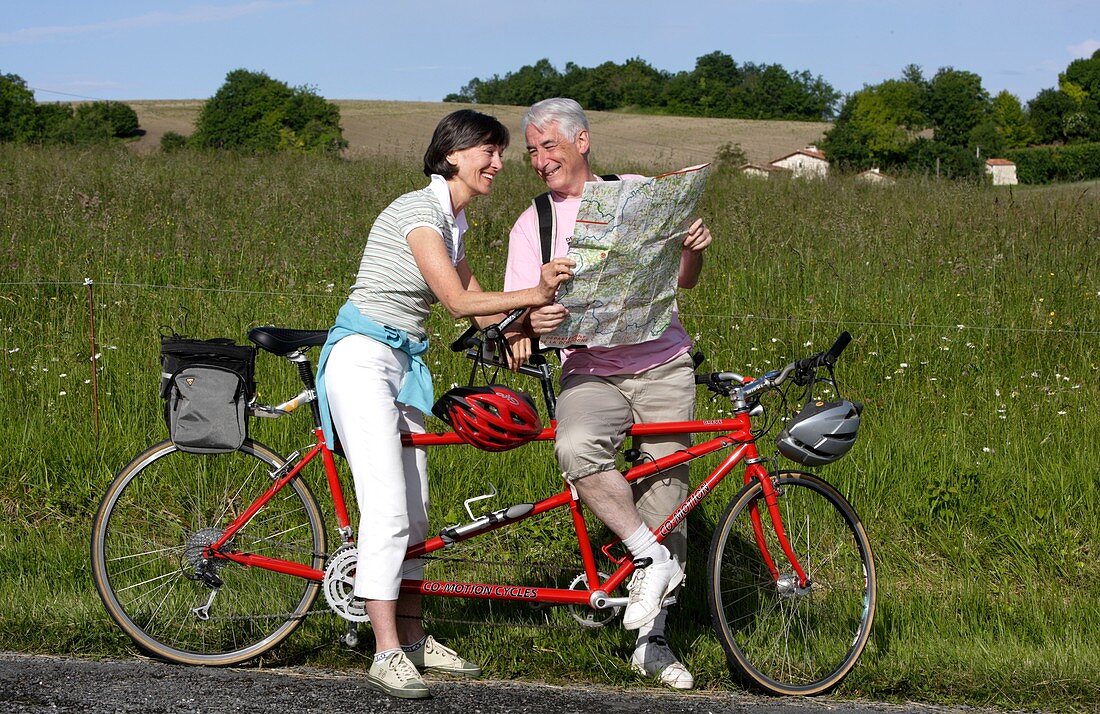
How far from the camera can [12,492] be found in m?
6.23

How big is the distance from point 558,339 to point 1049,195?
437 inches

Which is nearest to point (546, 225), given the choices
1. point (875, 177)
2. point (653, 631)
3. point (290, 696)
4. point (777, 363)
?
point (653, 631)

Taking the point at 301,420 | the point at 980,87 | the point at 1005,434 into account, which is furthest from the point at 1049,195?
the point at 980,87

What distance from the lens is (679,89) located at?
88875 millimetres

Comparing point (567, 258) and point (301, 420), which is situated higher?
point (567, 258)

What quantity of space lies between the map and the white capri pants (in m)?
0.64

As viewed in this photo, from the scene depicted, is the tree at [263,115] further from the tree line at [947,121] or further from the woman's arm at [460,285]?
the woman's arm at [460,285]

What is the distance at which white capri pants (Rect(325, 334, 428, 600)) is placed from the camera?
4082 mm

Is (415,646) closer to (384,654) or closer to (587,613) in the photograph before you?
(384,654)

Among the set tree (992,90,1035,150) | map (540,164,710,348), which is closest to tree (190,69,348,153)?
map (540,164,710,348)

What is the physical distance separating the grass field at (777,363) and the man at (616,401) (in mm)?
416

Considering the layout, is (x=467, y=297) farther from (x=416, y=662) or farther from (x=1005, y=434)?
(x=1005, y=434)

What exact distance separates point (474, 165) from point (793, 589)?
2041mm

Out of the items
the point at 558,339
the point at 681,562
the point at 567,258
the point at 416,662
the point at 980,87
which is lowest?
the point at 416,662
